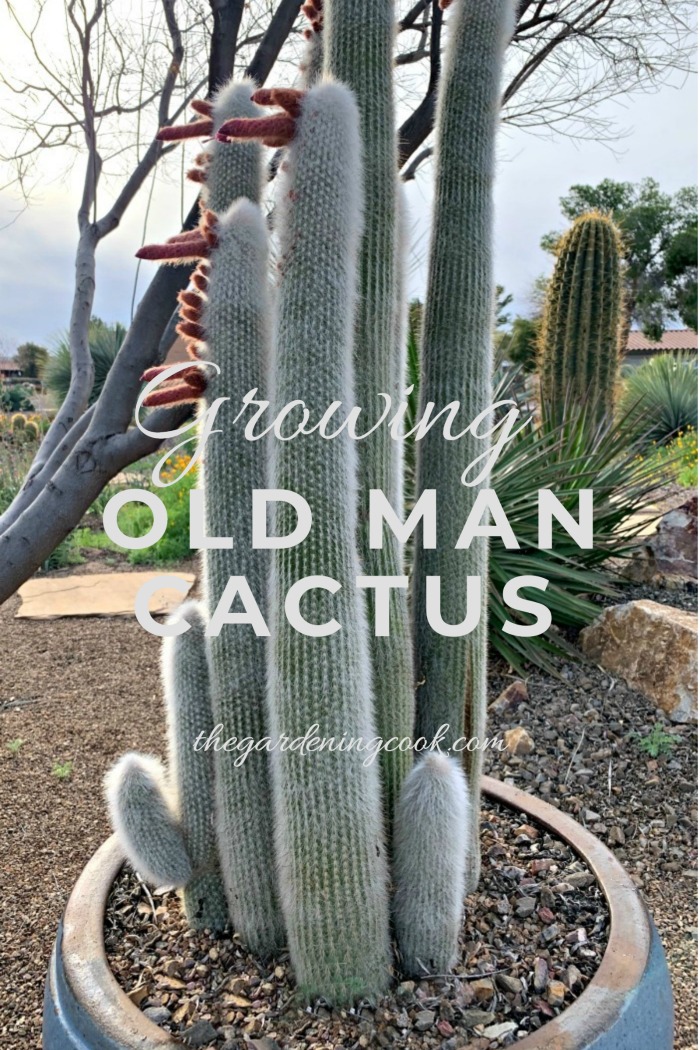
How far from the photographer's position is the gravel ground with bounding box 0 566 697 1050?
204 centimetres

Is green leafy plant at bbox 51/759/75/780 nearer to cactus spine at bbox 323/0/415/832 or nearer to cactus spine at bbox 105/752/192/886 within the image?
cactus spine at bbox 105/752/192/886

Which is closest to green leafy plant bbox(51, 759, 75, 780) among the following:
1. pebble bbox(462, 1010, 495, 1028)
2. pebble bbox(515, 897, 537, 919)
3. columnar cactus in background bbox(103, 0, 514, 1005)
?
columnar cactus in background bbox(103, 0, 514, 1005)

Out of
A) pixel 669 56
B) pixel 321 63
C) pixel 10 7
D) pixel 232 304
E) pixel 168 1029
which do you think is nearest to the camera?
pixel 168 1029

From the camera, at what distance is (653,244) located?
2373 centimetres

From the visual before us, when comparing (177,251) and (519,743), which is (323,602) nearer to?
(177,251)

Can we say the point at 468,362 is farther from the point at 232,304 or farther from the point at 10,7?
the point at 10,7

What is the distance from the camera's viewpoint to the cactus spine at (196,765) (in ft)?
4.81

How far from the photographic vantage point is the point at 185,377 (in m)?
1.38

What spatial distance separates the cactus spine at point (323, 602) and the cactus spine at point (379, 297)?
8cm

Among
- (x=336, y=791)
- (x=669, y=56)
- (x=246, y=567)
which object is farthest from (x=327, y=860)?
(x=669, y=56)

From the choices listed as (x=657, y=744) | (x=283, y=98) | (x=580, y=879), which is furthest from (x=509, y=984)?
(x=657, y=744)

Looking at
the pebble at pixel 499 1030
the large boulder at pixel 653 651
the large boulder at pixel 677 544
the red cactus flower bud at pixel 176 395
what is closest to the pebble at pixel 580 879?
the pebble at pixel 499 1030

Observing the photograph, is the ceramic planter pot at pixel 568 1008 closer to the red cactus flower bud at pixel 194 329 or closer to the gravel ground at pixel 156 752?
the gravel ground at pixel 156 752

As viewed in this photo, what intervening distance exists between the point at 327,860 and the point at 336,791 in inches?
4.3
